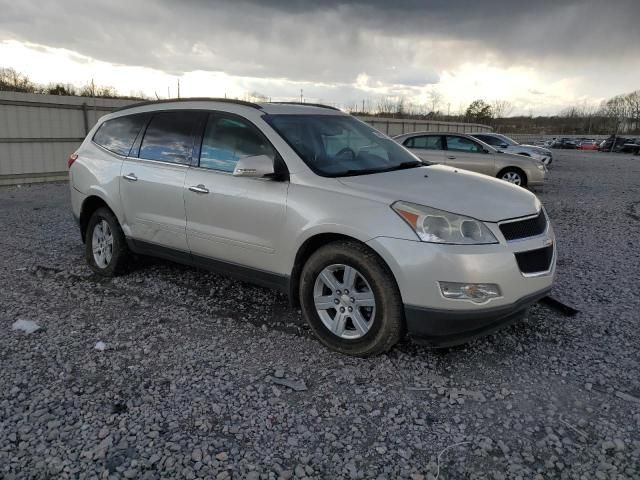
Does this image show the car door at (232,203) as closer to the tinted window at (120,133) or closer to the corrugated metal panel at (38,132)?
the tinted window at (120,133)

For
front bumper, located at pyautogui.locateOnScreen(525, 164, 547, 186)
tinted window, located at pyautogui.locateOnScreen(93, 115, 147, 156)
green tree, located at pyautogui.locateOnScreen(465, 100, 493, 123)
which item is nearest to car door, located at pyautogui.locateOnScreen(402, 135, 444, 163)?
front bumper, located at pyautogui.locateOnScreen(525, 164, 547, 186)

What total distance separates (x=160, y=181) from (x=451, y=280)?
2.79 metres

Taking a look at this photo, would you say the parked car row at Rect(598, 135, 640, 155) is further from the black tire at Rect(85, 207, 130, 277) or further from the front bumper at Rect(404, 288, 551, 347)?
the black tire at Rect(85, 207, 130, 277)

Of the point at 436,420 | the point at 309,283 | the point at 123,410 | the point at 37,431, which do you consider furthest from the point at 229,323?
the point at 436,420

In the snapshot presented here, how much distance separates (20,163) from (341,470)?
13.5 metres

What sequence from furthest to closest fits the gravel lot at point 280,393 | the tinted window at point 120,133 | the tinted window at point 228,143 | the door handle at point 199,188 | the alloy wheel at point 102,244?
the alloy wheel at point 102,244 < the tinted window at point 120,133 < the door handle at point 199,188 < the tinted window at point 228,143 < the gravel lot at point 280,393

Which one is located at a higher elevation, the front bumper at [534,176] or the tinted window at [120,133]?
the tinted window at [120,133]

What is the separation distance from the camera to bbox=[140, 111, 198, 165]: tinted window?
4.54 m

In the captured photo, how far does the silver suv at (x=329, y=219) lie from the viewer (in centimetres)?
323

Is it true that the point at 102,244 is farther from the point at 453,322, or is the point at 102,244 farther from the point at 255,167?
the point at 453,322

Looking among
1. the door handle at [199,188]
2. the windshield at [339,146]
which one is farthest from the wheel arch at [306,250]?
the door handle at [199,188]

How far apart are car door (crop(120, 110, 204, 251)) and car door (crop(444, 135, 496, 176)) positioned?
369 inches

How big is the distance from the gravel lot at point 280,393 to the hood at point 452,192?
Result: 1055 millimetres

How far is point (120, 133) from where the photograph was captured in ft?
17.2
